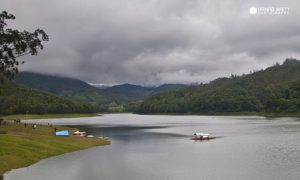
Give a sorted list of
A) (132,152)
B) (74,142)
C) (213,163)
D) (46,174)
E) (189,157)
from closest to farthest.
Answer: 1. (46,174)
2. (213,163)
3. (189,157)
4. (132,152)
5. (74,142)

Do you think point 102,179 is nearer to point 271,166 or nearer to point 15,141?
point 271,166

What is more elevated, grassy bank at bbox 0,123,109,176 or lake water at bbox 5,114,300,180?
grassy bank at bbox 0,123,109,176

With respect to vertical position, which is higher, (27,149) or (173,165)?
(27,149)

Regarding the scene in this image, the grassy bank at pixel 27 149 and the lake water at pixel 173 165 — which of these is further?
the grassy bank at pixel 27 149

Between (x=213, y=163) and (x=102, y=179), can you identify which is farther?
(x=213, y=163)

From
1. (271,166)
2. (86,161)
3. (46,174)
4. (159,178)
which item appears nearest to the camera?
(159,178)

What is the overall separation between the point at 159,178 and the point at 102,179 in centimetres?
866

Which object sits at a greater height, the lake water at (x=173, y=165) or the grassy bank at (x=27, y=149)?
the grassy bank at (x=27, y=149)

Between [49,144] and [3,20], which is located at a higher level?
[3,20]

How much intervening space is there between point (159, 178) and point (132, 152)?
125 feet

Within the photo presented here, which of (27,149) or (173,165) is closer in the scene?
(173,165)

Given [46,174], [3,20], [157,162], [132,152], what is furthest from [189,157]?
[3,20]

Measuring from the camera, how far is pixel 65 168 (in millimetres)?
71500

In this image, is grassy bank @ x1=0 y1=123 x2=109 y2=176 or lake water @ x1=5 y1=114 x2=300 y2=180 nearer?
lake water @ x1=5 y1=114 x2=300 y2=180
